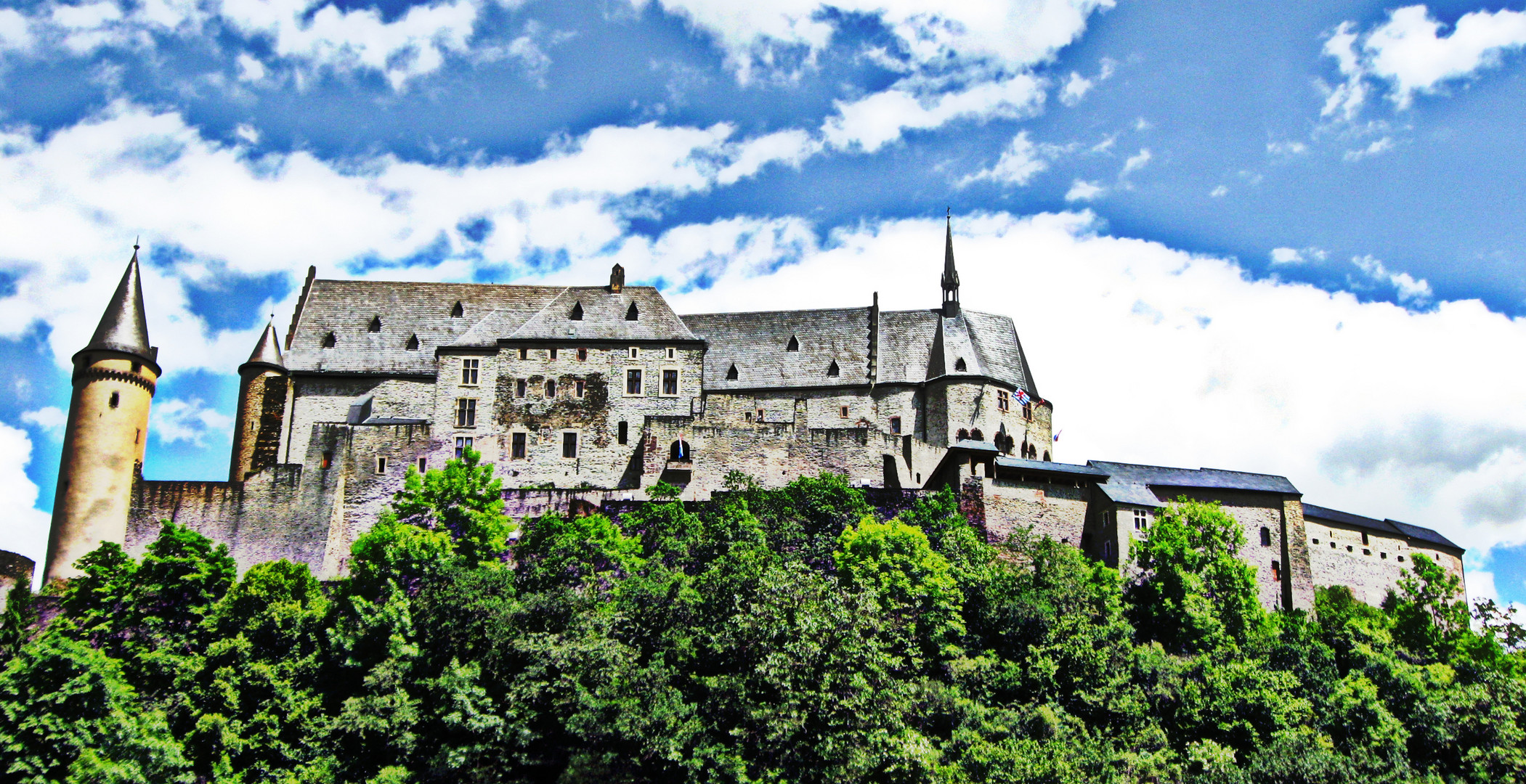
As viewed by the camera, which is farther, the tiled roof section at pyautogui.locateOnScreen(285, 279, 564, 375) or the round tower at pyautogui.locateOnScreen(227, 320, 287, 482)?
the tiled roof section at pyautogui.locateOnScreen(285, 279, 564, 375)

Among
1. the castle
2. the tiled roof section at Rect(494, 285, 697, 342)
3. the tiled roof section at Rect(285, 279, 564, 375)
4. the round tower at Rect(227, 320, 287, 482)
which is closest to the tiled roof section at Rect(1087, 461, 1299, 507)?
the castle

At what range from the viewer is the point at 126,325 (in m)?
50.6

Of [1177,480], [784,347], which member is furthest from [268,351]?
[1177,480]

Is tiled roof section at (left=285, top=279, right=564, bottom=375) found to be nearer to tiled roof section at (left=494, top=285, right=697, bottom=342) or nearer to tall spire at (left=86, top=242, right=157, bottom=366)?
tiled roof section at (left=494, top=285, right=697, bottom=342)

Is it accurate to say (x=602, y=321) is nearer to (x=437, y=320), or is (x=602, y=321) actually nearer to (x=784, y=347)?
(x=437, y=320)

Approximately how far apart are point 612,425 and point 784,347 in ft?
34.1

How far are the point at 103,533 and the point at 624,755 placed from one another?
24.7 m

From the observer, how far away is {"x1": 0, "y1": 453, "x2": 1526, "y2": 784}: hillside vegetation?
3469 cm

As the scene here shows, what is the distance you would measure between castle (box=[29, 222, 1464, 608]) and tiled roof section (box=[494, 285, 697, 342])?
11 centimetres

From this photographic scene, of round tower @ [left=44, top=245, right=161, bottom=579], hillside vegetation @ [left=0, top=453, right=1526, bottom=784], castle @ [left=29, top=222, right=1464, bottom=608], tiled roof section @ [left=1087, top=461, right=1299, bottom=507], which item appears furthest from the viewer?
tiled roof section @ [left=1087, top=461, right=1299, bottom=507]

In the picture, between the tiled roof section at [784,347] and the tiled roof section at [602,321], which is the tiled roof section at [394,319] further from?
the tiled roof section at [784,347]

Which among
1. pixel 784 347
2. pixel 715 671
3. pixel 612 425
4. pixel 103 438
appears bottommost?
pixel 715 671

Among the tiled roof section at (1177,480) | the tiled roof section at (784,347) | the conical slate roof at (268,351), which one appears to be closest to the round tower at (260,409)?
the conical slate roof at (268,351)

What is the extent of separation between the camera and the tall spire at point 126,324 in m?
49.8
